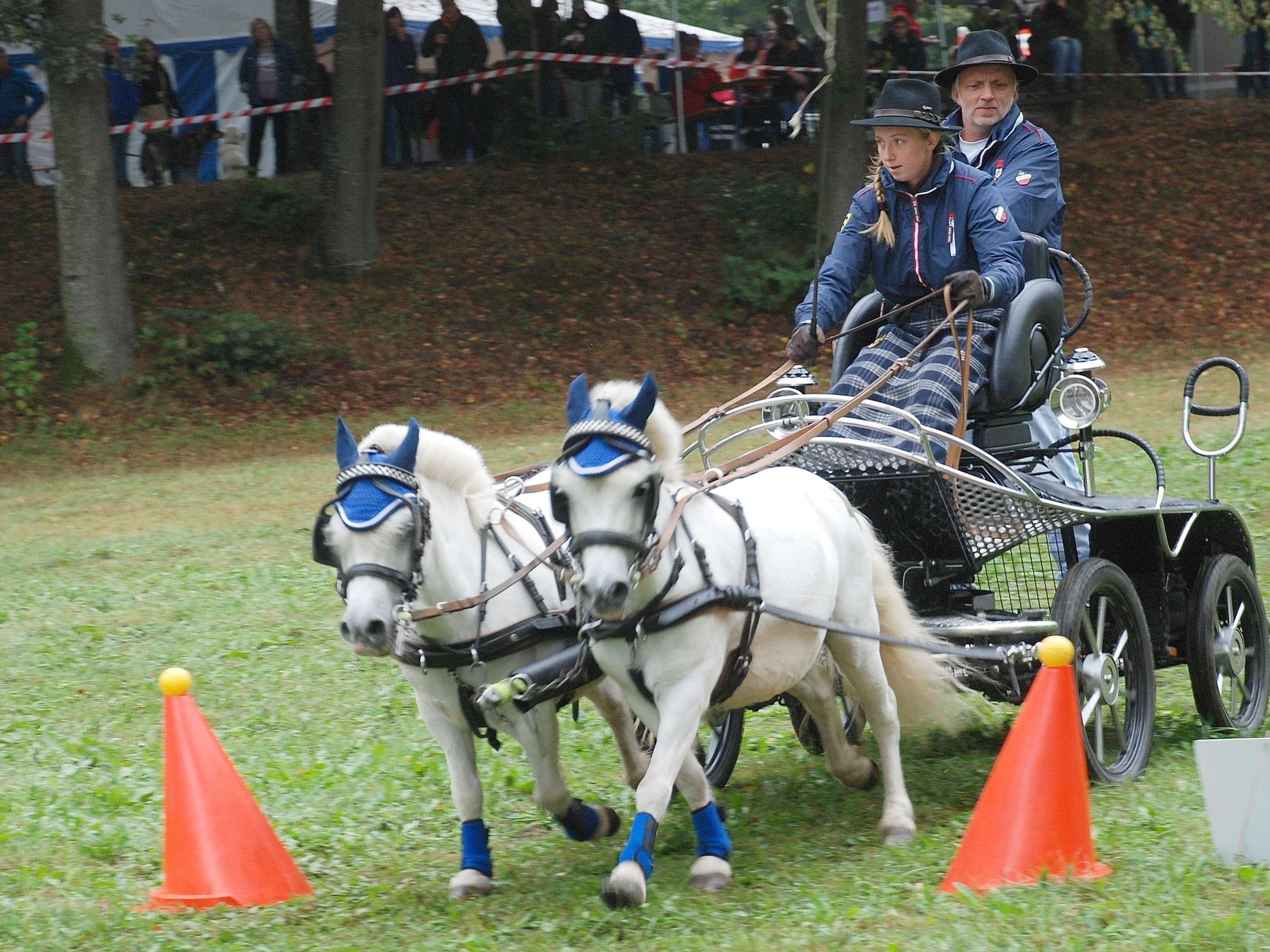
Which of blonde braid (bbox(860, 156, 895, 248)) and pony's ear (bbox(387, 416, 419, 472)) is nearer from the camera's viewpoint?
Result: pony's ear (bbox(387, 416, 419, 472))

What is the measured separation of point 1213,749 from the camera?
4.26m

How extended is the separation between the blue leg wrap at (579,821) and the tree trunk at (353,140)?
1317 cm

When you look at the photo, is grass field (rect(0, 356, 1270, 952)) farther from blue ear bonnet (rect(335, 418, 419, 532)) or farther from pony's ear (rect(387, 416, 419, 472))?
pony's ear (rect(387, 416, 419, 472))

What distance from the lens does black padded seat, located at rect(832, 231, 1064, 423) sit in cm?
587

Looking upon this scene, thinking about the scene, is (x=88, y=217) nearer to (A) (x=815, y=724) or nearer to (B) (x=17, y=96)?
(B) (x=17, y=96)

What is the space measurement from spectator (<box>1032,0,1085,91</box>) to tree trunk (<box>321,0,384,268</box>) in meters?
9.66

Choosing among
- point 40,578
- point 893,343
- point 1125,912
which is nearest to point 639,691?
point 1125,912

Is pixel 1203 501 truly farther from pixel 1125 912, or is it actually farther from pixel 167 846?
pixel 167 846

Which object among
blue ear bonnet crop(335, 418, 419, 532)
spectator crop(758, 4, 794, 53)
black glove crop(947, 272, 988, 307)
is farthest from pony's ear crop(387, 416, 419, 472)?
spectator crop(758, 4, 794, 53)

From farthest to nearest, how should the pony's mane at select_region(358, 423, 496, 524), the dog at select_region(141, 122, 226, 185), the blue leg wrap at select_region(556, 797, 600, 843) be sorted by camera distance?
the dog at select_region(141, 122, 226, 185), the blue leg wrap at select_region(556, 797, 600, 843), the pony's mane at select_region(358, 423, 496, 524)

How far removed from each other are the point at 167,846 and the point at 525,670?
1.26 m

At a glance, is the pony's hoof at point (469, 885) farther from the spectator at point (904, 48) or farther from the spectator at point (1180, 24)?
the spectator at point (1180, 24)

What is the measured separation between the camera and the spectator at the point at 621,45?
20.8 m

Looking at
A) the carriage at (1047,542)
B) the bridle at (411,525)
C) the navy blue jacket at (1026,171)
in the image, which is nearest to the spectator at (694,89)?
the navy blue jacket at (1026,171)
